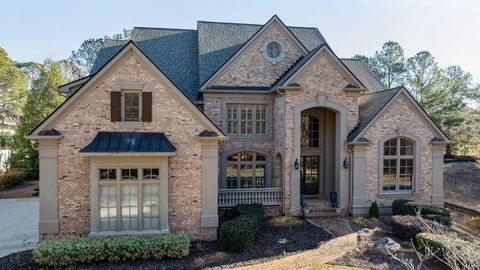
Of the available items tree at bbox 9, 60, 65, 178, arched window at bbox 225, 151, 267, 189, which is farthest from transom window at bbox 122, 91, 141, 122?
tree at bbox 9, 60, 65, 178

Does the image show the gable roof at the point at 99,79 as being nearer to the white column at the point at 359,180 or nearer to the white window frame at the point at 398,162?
the white column at the point at 359,180

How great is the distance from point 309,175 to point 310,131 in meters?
2.54

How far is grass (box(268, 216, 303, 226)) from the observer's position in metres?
13.8

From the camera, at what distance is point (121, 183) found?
1115 cm

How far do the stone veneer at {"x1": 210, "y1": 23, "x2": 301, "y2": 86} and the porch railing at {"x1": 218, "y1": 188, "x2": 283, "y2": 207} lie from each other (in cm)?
558

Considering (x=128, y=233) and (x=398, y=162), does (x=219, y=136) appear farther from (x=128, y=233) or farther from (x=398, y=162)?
(x=398, y=162)

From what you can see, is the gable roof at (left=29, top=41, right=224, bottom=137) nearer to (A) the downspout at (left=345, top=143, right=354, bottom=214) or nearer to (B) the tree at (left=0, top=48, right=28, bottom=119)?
(A) the downspout at (left=345, top=143, right=354, bottom=214)

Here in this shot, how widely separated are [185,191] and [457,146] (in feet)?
107

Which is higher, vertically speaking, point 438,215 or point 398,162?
point 398,162

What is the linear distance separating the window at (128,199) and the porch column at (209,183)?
5.72 ft

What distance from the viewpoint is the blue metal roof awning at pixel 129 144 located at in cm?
1069

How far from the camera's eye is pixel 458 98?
32438 millimetres

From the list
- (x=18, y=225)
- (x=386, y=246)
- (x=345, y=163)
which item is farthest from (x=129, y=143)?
(x=345, y=163)

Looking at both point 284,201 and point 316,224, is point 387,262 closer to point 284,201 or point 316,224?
point 316,224
